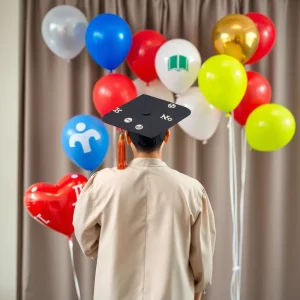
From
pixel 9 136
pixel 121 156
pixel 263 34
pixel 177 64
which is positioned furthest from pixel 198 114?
pixel 9 136

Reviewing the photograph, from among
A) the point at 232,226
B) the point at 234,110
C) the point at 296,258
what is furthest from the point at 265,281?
the point at 234,110

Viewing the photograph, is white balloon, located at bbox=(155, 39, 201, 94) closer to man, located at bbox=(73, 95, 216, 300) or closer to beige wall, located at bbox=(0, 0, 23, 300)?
man, located at bbox=(73, 95, 216, 300)

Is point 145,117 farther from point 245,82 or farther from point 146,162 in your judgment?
point 245,82

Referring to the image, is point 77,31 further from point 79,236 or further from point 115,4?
point 79,236

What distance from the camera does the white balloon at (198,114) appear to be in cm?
248

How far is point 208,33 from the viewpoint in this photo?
2.86 metres

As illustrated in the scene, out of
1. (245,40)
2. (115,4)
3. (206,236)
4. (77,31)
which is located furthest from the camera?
(115,4)

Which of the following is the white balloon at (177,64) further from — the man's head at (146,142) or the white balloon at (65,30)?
the man's head at (146,142)

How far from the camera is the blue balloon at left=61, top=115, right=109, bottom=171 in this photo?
228cm

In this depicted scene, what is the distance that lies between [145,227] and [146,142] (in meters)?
0.33

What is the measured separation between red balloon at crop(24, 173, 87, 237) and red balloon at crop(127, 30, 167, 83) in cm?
75

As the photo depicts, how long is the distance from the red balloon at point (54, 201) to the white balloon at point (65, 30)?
79 centimetres

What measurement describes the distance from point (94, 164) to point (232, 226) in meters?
1.08

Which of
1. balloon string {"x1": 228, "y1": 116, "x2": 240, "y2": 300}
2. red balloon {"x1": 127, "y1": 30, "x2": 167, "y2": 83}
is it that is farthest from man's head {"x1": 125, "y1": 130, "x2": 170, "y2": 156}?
balloon string {"x1": 228, "y1": 116, "x2": 240, "y2": 300}
